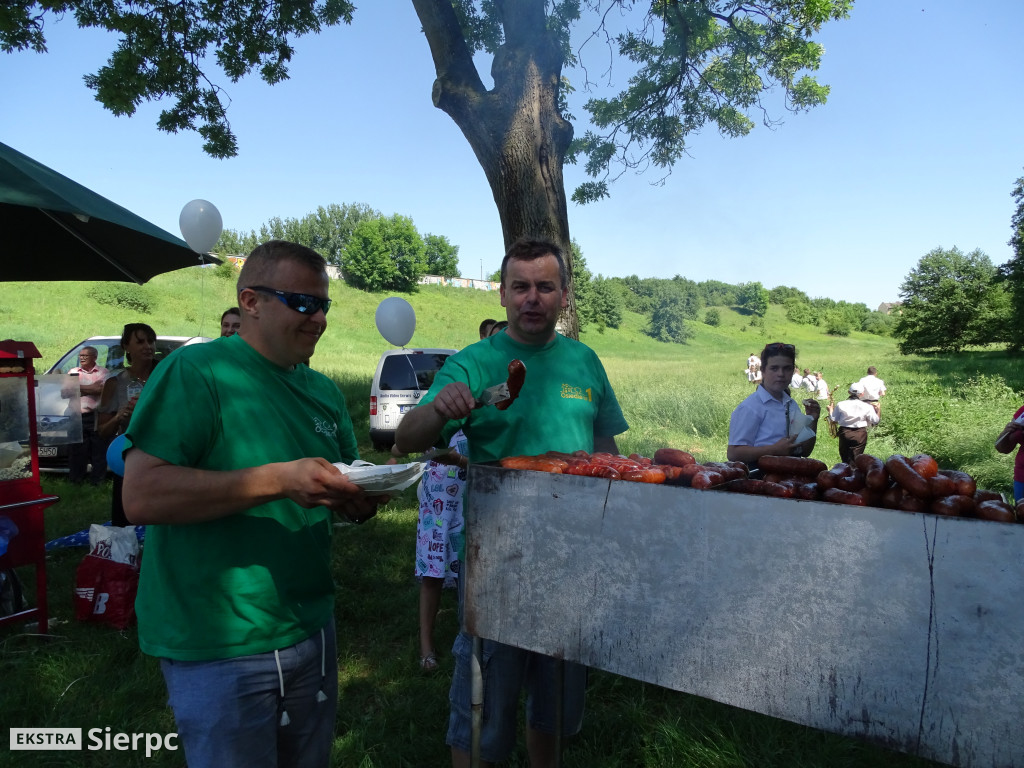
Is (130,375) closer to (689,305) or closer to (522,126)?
(522,126)

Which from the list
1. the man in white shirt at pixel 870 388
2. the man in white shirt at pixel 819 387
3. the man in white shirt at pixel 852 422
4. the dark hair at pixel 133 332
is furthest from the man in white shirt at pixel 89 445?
the man in white shirt at pixel 819 387

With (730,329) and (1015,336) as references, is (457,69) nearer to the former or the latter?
(1015,336)

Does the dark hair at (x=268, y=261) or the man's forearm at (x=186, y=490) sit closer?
the man's forearm at (x=186, y=490)

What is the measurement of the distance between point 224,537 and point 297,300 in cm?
62

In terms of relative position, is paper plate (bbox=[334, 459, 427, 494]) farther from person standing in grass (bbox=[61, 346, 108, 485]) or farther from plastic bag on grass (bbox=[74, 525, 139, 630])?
person standing in grass (bbox=[61, 346, 108, 485])

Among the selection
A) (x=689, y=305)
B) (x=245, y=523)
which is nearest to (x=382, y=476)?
(x=245, y=523)

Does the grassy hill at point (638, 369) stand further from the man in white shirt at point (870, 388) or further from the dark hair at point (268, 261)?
the dark hair at point (268, 261)

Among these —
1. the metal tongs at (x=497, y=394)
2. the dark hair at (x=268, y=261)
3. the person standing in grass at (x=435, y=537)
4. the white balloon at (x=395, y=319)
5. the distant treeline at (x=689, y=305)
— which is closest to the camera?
the dark hair at (x=268, y=261)

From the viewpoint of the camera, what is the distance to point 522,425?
85.0 inches

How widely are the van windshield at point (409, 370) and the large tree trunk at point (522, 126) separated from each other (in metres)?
5.73

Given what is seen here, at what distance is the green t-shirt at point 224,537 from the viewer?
4.88 feet

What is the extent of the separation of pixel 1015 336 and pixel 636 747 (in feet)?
145

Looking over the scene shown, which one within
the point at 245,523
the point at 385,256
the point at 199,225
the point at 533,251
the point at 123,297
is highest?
the point at 385,256

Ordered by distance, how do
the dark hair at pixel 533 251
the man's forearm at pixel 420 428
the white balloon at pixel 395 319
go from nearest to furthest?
the man's forearm at pixel 420 428
the dark hair at pixel 533 251
the white balloon at pixel 395 319
